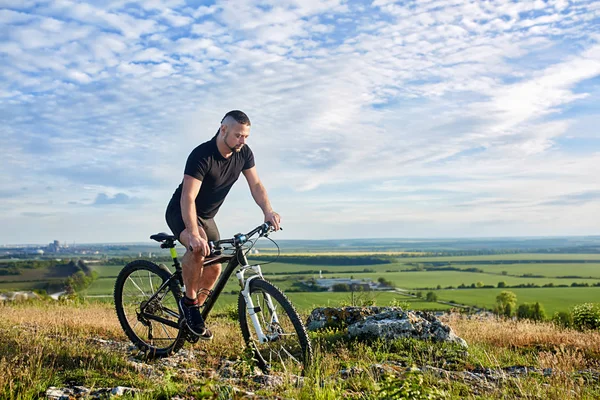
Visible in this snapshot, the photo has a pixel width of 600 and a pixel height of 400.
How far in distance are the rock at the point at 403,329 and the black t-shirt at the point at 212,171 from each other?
272 centimetres

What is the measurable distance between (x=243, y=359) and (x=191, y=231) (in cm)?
144

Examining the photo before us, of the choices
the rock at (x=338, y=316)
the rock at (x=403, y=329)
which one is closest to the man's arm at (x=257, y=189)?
the rock at (x=403, y=329)

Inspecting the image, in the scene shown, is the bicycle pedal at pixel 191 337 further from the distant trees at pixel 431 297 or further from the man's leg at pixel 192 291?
the distant trees at pixel 431 297

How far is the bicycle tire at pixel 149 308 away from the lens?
6.26 m

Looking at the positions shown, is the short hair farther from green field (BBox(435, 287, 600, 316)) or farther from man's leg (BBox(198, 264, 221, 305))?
green field (BBox(435, 287, 600, 316))

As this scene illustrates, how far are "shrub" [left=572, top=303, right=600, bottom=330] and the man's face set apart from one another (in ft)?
32.3

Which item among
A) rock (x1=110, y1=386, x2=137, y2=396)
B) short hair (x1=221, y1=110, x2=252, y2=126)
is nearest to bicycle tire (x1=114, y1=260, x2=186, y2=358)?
rock (x1=110, y1=386, x2=137, y2=396)

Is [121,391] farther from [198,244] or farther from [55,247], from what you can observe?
[55,247]

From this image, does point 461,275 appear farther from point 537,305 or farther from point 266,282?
point 266,282

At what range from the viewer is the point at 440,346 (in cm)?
675

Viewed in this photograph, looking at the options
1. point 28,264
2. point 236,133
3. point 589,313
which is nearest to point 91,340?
point 236,133

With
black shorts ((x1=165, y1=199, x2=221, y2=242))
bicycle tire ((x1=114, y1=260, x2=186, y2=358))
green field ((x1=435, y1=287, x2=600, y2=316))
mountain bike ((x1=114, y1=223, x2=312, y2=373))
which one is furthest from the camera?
green field ((x1=435, y1=287, x2=600, y2=316))

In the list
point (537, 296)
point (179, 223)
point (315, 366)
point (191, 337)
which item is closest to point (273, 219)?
point (179, 223)

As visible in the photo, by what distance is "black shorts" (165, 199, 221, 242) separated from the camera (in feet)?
19.1
